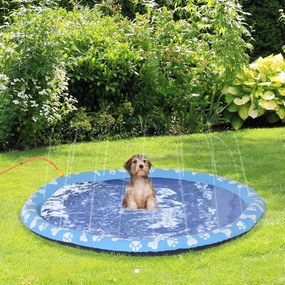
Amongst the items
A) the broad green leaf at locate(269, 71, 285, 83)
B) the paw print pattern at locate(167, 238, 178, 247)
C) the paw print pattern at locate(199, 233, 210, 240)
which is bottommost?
the broad green leaf at locate(269, 71, 285, 83)

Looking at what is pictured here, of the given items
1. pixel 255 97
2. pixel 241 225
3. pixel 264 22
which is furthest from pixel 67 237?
pixel 264 22

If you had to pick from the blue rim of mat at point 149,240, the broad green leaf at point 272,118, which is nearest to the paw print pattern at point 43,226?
the blue rim of mat at point 149,240

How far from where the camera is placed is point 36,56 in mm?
8922

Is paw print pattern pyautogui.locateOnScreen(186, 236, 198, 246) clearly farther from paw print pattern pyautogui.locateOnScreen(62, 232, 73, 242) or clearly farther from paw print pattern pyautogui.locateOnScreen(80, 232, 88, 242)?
paw print pattern pyautogui.locateOnScreen(62, 232, 73, 242)

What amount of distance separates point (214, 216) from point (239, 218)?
1.45 ft

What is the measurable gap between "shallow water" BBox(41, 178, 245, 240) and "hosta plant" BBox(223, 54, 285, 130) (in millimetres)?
→ 3145

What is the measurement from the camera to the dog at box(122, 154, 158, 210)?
6.05m

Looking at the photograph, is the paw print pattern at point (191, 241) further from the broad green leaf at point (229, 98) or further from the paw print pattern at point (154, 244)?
the broad green leaf at point (229, 98)

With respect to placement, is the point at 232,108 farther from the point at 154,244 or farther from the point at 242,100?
the point at 154,244

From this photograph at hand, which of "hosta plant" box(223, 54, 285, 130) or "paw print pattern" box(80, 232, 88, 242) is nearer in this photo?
"paw print pattern" box(80, 232, 88, 242)

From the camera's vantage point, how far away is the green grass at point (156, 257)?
4934 mm

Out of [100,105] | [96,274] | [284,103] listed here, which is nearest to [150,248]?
[96,274]

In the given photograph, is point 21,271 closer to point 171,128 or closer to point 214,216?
Answer: point 214,216

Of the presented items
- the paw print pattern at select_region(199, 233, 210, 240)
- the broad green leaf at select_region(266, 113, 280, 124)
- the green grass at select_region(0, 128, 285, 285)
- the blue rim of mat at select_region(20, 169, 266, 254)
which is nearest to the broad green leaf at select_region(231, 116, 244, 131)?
the broad green leaf at select_region(266, 113, 280, 124)
